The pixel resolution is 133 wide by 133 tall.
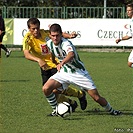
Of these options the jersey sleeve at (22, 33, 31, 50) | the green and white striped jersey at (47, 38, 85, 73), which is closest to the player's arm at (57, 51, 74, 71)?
the green and white striped jersey at (47, 38, 85, 73)

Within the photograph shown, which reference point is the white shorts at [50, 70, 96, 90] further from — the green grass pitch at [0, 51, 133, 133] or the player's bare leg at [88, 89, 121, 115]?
the green grass pitch at [0, 51, 133, 133]

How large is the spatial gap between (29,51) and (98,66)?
10.7 m

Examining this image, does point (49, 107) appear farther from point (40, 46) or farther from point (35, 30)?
point (35, 30)

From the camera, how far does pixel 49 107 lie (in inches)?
425

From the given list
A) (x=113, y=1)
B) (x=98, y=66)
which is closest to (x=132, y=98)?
(x=98, y=66)

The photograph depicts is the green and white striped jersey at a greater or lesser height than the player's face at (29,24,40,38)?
lesser

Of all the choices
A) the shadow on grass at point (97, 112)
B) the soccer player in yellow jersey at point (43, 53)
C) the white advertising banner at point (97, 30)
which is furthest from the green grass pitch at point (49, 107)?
the white advertising banner at point (97, 30)

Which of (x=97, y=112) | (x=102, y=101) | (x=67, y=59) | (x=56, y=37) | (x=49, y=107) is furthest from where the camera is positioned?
(x=49, y=107)

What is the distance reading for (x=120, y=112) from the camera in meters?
9.99

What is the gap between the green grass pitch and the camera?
8.65m

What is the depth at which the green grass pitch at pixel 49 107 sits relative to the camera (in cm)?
865

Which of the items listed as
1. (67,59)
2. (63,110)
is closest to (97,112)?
(63,110)

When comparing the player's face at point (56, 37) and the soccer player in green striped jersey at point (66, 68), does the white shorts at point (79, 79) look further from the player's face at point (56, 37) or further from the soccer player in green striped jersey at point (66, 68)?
the player's face at point (56, 37)

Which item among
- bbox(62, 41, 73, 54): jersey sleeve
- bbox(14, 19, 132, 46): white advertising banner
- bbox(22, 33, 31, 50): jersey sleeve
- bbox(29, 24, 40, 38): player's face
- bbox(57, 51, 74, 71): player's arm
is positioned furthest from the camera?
bbox(14, 19, 132, 46): white advertising banner
